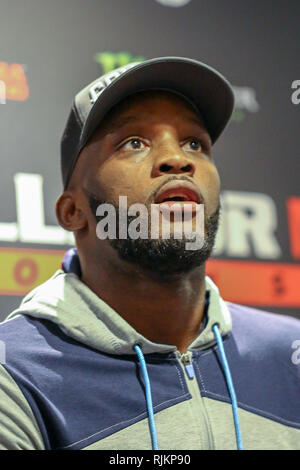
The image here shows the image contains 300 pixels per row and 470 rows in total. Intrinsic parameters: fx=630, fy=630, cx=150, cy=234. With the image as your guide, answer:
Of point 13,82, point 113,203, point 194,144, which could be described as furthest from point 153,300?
point 13,82

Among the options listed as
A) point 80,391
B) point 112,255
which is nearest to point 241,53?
point 112,255

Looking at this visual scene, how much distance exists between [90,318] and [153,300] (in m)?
0.10

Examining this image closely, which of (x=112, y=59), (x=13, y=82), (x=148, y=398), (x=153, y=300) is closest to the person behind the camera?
(x=148, y=398)

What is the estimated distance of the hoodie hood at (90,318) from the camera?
89 cm

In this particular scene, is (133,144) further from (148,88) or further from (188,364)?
(188,364)

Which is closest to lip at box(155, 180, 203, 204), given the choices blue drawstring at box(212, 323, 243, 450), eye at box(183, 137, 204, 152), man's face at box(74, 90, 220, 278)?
man's face at box(74, 90, 220, 278)

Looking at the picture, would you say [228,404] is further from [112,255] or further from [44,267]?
[44,267]

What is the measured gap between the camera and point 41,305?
93 cm

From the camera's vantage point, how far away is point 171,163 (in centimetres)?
91

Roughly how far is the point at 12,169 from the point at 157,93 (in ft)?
1.37

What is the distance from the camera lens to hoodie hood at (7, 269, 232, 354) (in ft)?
2.91

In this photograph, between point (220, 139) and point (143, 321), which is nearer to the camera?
point (143, 321)

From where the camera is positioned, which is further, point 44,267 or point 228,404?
point 44,267

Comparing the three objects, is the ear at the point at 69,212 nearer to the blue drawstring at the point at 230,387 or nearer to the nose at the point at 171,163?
the nose at the point at 171,163
